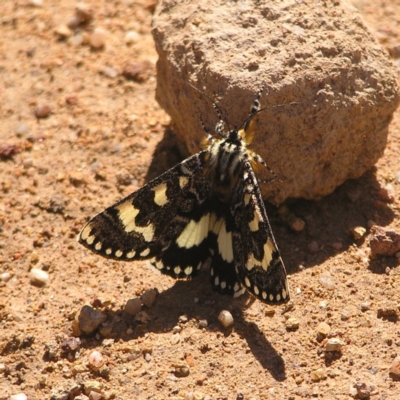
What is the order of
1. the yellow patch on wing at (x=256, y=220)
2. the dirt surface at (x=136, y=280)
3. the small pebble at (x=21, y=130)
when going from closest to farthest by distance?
the dirt surface at (x=136, y=280), the yellow patch on wing at (x=256, y=220), the small pebble at (x=21, y=130)

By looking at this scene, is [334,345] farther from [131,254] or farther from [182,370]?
[131,254]

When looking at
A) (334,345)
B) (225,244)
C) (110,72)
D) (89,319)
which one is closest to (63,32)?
(110,72)

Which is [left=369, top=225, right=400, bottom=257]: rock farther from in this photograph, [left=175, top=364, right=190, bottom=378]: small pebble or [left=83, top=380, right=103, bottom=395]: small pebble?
[left=83, top=380, right=103, bottom=395]: small pebble

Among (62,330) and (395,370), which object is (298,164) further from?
(62,330)

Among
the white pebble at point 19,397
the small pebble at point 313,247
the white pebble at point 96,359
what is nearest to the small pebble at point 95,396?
the white pebble at point 96,359

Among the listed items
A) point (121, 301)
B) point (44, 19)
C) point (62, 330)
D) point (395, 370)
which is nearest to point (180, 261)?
point (121, 301)

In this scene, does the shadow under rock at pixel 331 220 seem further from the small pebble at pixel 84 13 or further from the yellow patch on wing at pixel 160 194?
the small pebble at pixel 84 13
